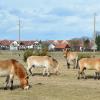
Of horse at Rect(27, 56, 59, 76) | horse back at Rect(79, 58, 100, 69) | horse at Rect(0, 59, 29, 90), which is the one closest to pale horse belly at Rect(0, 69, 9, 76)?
horse at Rect(0, 59, 29, 90)

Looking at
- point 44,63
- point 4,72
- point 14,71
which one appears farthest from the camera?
point 44,63

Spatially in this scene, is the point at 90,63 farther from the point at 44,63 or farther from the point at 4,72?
the point at 4,72

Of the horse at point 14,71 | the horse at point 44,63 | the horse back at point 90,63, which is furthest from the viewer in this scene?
the horse at point 44,63

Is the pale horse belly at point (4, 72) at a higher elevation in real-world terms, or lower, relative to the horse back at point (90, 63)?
lower

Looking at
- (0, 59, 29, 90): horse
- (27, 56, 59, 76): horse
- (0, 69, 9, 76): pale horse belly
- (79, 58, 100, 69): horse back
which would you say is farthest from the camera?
(27, 56, 59, 76): horse

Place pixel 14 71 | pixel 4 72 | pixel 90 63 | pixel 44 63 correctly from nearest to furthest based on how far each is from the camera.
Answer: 1. pixel 4 72
2. pixel 14 71
3. pixel 90 63
4. pixel 44 63

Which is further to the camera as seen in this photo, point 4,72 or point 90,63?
point 90,63

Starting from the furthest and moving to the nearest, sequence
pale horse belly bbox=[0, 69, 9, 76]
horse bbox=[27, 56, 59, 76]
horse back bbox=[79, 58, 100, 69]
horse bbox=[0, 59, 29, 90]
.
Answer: horse bbox=[27, 56, 59, 76] → horse back bbox=[79, 58, 100, 69] → horse bbox=[0, 59, 29, 90] → pale horse belly bbox=[0, 69, 9, 76]

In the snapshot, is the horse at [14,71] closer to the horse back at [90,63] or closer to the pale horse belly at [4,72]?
the pale horse belly at [4,72]

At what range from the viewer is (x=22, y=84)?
2000cm

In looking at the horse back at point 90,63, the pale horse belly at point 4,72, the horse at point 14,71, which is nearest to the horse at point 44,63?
the horse back at point 90,63

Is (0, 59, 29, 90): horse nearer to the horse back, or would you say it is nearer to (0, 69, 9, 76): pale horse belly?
(0, 69, 9, 76): pale horse belly

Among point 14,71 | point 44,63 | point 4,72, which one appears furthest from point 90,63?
point 4,72

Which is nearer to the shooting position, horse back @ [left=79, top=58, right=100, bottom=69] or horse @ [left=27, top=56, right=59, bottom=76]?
horse back @ [left=79, top=58, right=100, bottom=69]
